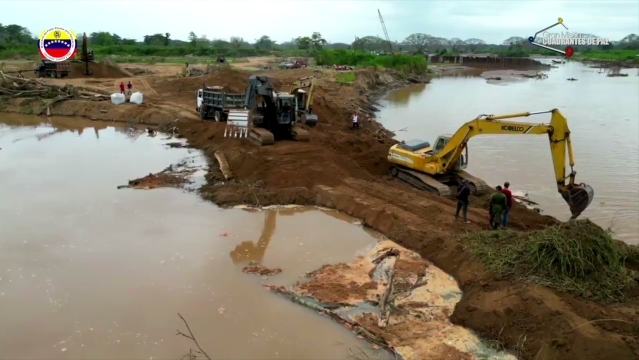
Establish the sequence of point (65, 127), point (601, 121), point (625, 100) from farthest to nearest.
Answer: point (625, 100) < point (601, 121) < point (65, 127)

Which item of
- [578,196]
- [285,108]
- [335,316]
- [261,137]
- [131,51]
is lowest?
[335,316]

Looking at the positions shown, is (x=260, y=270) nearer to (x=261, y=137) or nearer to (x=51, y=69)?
(x=261, y=137)

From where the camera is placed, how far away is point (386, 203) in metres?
14.9

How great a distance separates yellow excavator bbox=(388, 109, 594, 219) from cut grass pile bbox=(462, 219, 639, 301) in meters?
3.38

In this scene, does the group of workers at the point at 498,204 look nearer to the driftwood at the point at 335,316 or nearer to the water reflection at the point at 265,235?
the water reflection at the point at 265,235

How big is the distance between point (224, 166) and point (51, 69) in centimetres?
2987

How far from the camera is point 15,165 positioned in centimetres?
1958

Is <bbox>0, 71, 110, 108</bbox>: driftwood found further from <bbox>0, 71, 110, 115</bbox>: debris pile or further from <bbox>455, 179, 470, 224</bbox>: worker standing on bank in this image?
<bbox>455, 179, 470, 224</bbox>: worker standing on bank

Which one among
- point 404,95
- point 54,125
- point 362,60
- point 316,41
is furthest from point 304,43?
point 54,125

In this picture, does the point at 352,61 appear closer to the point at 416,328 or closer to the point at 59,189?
the point at 59,189

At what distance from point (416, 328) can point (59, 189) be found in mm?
13260

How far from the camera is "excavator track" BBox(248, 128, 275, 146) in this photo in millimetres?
19531

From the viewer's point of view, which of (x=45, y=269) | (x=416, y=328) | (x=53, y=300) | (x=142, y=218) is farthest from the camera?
(x=142, y=218)

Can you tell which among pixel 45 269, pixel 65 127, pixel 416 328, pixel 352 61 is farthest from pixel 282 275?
pixel 352 61
